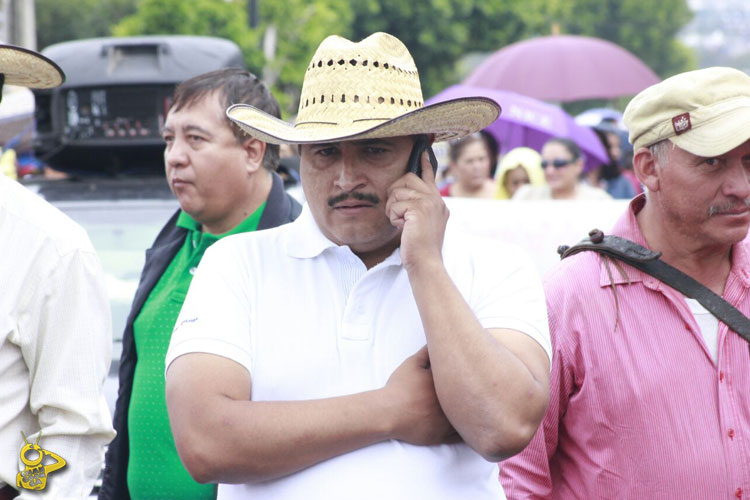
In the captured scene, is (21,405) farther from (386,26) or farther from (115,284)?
(386,26)

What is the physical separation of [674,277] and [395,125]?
1.01 m

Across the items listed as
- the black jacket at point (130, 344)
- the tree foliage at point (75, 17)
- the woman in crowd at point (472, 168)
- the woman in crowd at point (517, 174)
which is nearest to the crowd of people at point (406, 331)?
the black jacket at point (130, 344)

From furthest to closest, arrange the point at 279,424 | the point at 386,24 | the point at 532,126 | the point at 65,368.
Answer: the point at 386,24 → the point at 532,126 → the point at 65,368 → the point at 279,424

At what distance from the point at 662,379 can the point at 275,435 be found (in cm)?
113

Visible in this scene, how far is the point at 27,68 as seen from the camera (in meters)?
2.98

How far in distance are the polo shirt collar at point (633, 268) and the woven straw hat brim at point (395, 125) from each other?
0.59 m

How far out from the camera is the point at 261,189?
3.91 metres

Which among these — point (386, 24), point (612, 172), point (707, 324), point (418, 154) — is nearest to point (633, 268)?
point (707, 324)

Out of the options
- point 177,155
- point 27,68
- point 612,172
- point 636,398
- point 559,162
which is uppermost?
point 27,68

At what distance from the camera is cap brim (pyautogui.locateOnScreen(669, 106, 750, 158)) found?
114 inches

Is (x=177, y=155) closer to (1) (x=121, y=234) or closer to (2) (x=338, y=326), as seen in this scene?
(2) (x=338, y=326)

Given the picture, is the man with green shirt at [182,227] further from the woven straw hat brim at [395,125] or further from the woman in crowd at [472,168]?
the woman in crowd at [472,168]

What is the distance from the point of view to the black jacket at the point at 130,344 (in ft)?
12.0

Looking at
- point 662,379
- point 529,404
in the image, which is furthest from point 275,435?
point 662,379
